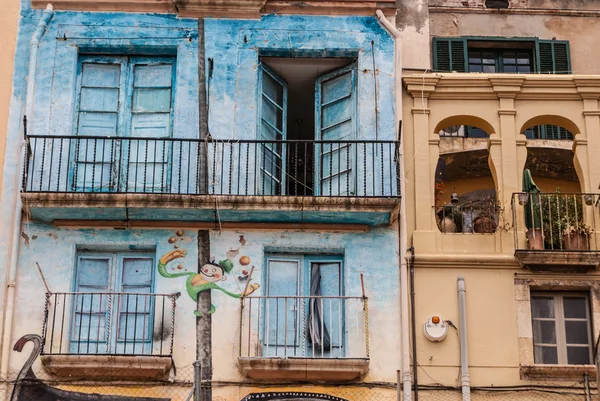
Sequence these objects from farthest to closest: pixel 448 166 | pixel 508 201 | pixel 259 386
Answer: pixel 448 166 → pixel 508 201 → pixel 259 386

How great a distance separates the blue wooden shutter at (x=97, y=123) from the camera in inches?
881

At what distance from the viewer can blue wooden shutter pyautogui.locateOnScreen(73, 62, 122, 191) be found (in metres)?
22.4

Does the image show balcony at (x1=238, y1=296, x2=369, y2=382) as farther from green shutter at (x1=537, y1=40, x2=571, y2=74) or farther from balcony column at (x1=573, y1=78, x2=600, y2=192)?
green shutter at (x1=537, y1=40, x2=571, y2=74)

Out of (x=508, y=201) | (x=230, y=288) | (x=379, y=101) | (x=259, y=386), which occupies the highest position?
(x=379, y=101)

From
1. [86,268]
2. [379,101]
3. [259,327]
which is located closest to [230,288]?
[259,327]

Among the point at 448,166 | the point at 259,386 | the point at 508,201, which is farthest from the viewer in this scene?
the point at 448,166

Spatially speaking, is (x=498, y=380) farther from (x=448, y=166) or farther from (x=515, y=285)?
(x=448, y=166)

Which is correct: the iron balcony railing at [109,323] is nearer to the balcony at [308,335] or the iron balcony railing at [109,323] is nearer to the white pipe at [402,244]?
the balcony at [308,335]

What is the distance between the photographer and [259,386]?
20719 mm

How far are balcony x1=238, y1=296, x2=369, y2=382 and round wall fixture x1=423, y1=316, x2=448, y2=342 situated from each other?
880mm

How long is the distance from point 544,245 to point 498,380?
2301 millimetres

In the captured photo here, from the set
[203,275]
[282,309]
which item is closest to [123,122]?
[203,275]

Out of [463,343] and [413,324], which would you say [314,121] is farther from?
[463,343]

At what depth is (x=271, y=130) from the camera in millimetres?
23219
